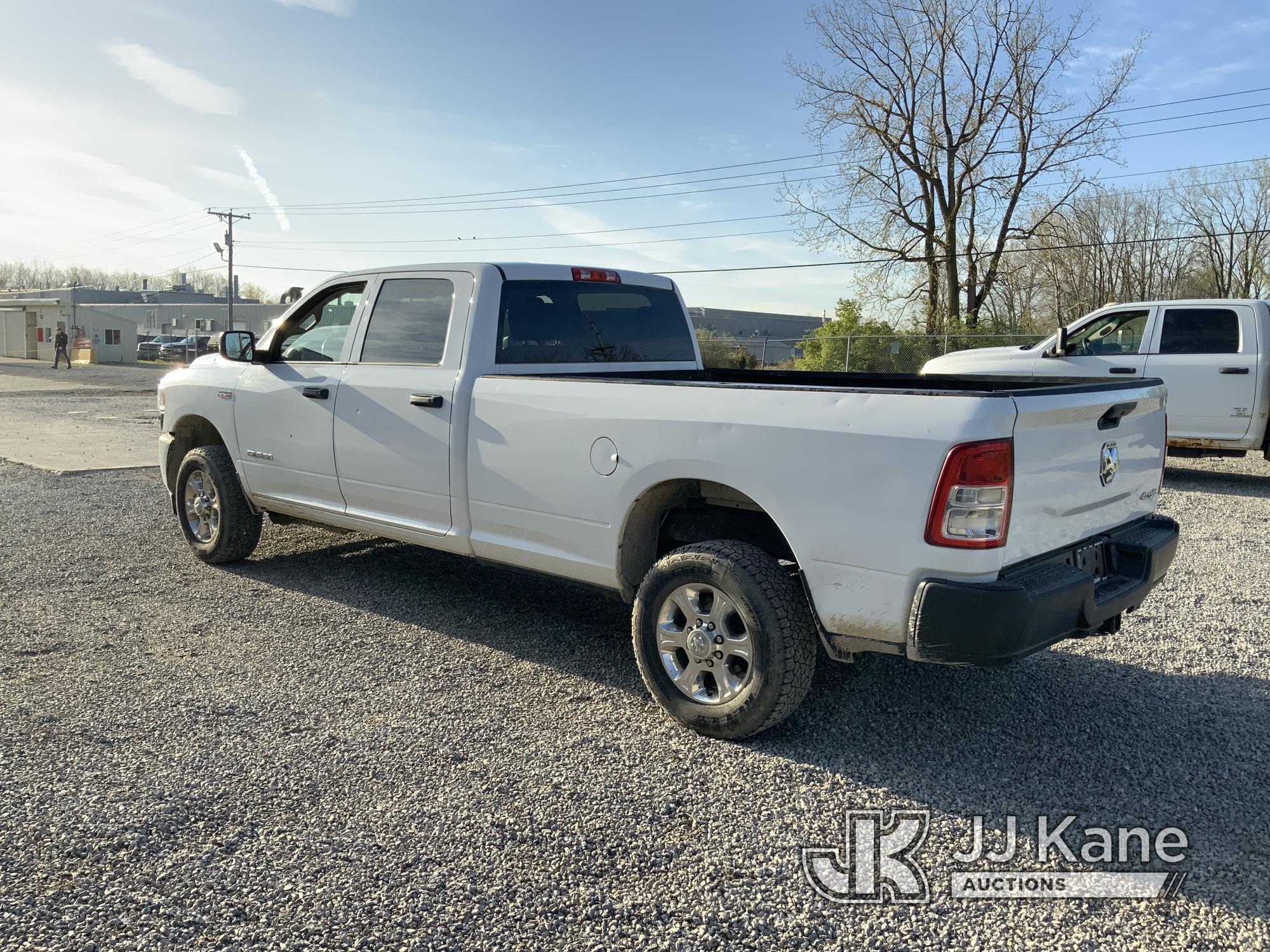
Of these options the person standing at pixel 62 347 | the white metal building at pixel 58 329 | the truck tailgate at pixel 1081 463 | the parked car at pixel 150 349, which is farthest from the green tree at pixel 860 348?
the parked car at pixel 150 349

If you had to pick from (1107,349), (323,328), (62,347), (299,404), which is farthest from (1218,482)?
(62,347)

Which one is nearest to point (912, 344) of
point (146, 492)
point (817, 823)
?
point (146, 492)

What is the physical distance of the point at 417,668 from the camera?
14.8 ft

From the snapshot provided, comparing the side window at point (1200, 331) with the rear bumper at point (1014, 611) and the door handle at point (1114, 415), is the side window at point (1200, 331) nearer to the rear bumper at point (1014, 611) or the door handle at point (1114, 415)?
the door handle at point (1114, 415)

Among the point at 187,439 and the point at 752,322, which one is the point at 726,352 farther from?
the point at 752,322

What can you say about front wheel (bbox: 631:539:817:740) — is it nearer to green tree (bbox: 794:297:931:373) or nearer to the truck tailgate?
the truck tailgate

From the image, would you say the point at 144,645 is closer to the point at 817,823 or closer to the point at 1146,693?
the point at 817,823

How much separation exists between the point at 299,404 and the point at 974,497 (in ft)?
13.1

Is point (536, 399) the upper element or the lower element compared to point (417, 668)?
upper

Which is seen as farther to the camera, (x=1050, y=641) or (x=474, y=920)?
(x=1050, y=641)

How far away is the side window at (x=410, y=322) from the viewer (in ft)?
16.3

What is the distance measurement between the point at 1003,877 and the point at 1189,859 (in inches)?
24.6

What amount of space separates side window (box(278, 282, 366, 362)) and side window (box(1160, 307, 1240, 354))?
353 inches

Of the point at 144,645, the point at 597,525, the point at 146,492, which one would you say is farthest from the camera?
the point at 146,492
